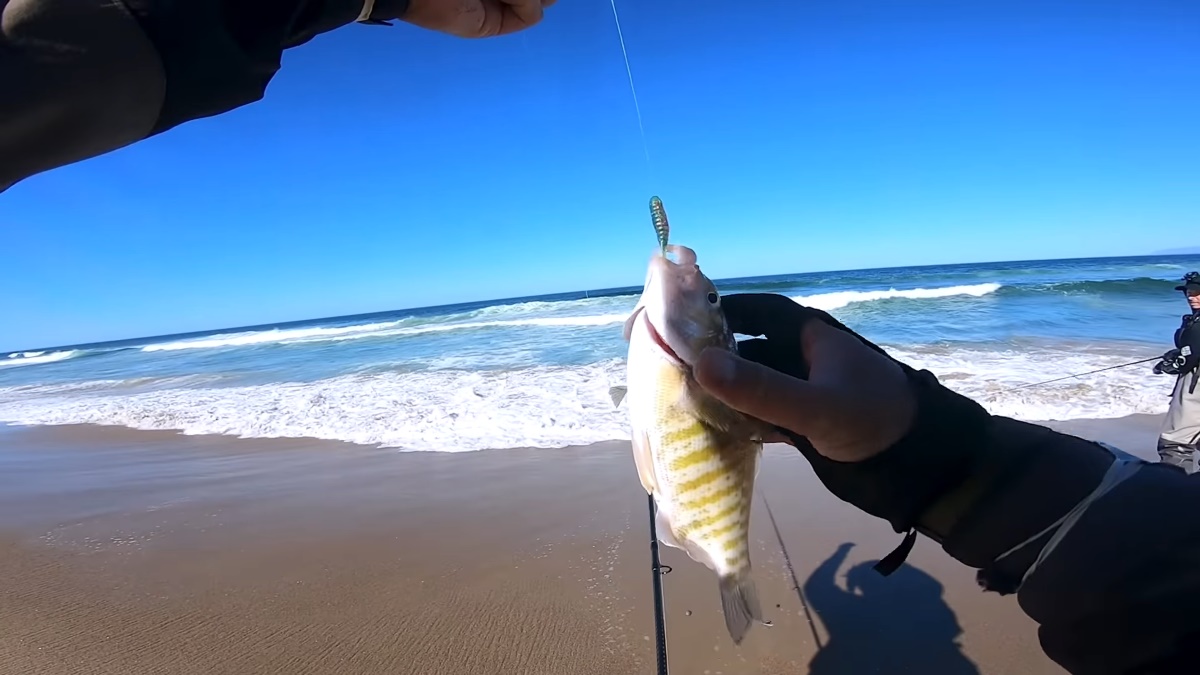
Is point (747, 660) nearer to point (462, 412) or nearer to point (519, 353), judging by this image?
point (462, 412)

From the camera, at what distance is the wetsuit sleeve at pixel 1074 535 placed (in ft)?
4.16

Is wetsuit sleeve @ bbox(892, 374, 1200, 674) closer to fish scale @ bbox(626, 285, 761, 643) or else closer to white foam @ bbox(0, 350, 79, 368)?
fish scale @ bbox(626, 285, 761, 643)

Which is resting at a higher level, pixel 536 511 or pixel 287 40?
pixel 287 40

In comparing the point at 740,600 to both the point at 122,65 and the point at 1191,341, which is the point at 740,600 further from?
the point at 1191,341

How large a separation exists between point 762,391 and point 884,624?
118 inches

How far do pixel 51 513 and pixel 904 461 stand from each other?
812cm

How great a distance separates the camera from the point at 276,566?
15.6ft

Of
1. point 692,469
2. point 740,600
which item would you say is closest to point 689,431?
point 692,469

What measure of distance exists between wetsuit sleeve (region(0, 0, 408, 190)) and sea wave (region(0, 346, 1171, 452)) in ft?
22.2

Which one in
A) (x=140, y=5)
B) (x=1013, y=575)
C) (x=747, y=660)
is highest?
(x=140, y=5)

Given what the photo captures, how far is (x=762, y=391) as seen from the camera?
153 cm

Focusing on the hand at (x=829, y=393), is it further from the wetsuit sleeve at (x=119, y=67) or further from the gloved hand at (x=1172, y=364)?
the gloved hand at (x=1172, y=364)

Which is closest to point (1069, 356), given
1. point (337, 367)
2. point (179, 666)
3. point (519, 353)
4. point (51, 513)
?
point (519, 353)

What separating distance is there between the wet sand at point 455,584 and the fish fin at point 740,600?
1.72 metres
